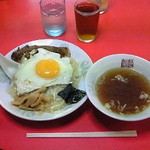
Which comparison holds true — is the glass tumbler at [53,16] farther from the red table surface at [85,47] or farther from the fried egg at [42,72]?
the fried egg at [42,72]

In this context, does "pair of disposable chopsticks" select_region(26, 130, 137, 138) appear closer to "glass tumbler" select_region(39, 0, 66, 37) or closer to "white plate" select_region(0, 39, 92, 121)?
"white plate" select_region(0, 39, 92, 121)

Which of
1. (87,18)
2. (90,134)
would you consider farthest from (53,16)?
(90,134)

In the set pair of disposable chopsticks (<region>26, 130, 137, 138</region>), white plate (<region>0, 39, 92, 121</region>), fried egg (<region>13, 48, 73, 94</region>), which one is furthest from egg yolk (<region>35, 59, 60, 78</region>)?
pair of disposable chopsticks (<region>26, 130, 137, 138</region>)

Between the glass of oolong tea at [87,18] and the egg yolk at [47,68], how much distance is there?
1.05ft

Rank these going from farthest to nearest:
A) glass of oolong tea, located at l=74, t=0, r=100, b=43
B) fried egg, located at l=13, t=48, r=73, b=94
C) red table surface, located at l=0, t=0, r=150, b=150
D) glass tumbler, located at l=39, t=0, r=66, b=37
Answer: glass tumbler, located at l=39, t=0, r=66, b=37 → glass of oolong tea, located at l=74, t=0, r=100, b=43 → fried egg, located at l=13, t=48, r=73, b=94 → red table surface, located at l=0, t=0, r=150, b=150

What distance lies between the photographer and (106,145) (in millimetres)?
1148

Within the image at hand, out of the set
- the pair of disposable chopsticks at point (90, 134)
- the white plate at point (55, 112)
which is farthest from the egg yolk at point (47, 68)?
the pair of disposable chopsticks at point (90, 134)

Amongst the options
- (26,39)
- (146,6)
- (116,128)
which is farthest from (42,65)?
(146,6)

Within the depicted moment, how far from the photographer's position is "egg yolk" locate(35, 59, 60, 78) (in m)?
1.32

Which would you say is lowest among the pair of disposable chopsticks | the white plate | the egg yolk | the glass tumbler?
the pair of disposable chopsticks

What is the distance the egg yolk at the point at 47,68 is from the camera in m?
1.32

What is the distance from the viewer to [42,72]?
1325 mm

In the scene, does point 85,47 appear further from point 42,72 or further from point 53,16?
point 42,72

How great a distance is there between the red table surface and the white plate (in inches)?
2.4
